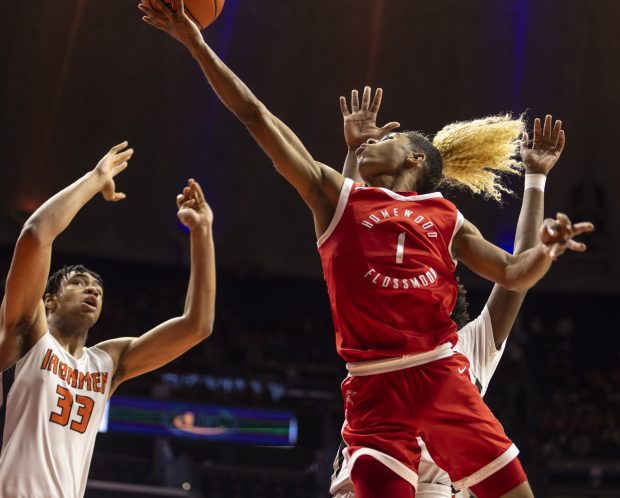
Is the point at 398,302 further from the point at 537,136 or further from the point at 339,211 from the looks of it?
the point at 537,136

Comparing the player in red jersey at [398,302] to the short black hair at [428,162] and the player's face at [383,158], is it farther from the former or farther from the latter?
the short black hair at [428,162]

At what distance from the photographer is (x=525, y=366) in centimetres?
1545

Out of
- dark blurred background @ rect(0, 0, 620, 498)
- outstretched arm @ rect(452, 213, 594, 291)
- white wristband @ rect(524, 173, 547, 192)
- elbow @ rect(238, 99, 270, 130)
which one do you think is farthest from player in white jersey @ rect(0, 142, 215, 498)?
dark blurred background @ rect(0, 0, 620, 498)

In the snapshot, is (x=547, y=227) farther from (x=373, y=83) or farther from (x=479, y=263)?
(x=373, y=83)

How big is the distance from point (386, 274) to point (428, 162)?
65cm

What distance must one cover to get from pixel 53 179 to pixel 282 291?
5.22 m

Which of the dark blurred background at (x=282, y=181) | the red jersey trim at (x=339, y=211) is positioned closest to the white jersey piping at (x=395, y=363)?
the red jersey trim at (x=339, y=211)

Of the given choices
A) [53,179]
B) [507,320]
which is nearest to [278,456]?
[53,179]

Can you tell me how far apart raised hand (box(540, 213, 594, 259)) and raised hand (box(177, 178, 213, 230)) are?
125 centimetres

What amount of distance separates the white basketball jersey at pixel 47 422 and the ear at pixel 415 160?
1.48 metres

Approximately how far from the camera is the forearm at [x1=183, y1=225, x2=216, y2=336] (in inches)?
128

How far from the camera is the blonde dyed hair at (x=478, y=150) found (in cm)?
352

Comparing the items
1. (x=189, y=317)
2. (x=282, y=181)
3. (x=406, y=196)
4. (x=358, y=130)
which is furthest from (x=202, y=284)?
(x=282, y=181)

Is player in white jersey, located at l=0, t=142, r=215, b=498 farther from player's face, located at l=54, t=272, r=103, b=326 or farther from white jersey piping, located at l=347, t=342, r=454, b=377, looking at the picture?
white jersey piping, located at l=347, t=342, r=454, b=377
